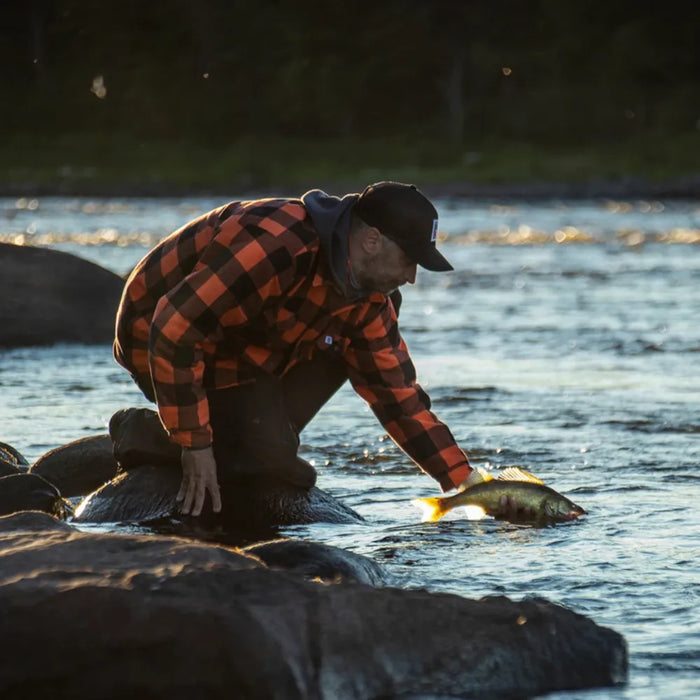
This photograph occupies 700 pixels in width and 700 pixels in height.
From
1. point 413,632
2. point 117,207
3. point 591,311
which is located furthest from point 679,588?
point 117,207

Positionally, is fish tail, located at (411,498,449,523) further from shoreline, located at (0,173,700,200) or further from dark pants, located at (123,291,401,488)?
shoreline, located at (0,173,700,200)

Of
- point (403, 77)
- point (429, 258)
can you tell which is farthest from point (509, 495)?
point (403, 77)

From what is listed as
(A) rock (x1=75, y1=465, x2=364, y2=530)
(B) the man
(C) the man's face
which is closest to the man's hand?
(B) the man

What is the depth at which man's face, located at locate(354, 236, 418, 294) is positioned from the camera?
5250 mm

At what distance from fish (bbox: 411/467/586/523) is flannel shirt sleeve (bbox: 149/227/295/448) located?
93 centimetres

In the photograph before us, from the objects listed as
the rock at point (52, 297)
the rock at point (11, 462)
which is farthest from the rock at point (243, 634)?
the rock at point (52, 297)

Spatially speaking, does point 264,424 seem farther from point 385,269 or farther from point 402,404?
point 385,269

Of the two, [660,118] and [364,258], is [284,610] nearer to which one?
[364,258]

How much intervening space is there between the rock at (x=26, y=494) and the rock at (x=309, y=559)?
136cm

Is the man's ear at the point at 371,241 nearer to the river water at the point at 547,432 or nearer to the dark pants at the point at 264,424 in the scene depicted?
the dark pants at the point at 264,424

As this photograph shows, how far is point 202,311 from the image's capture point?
17.9 ft

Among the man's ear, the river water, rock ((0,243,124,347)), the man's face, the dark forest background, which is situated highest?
the dark forest background

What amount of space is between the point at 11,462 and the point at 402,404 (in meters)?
1.81

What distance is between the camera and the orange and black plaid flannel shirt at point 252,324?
5422 mm
